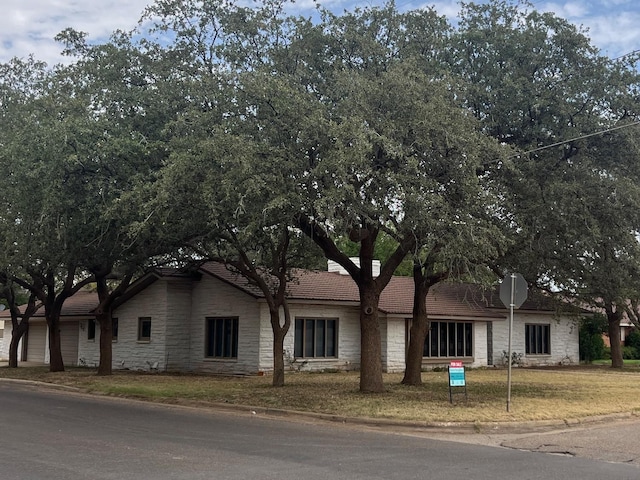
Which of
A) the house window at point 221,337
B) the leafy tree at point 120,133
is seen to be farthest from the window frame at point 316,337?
the leafy tree at point 120,133

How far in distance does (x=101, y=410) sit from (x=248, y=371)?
1132 centimetres

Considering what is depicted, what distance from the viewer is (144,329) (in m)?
31.2

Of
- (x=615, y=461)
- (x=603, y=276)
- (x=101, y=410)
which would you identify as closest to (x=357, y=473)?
(x=615, y=461)

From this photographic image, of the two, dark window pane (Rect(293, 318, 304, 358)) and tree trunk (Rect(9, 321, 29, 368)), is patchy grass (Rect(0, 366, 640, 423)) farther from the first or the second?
tree trunk (Rect(9, 321, 29, 368))

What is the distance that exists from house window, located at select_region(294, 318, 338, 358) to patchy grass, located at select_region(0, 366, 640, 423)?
1657 millimetres

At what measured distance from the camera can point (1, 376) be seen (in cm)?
2752

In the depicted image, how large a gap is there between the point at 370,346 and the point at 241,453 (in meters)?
8.82

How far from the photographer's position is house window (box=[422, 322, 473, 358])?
105 feet

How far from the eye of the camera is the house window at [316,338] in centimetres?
2828

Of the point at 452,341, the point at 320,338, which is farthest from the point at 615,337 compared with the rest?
the point at 320,338

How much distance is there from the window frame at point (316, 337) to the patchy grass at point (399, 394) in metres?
1.63

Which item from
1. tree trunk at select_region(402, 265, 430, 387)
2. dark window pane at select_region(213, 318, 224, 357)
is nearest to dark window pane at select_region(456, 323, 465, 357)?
dark window pane at select_region(213, 318, 224, 357)

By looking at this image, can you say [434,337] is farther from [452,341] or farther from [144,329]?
[144,329]

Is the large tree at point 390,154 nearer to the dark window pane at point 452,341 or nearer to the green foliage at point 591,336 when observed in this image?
the dark window pane at point 452,341
